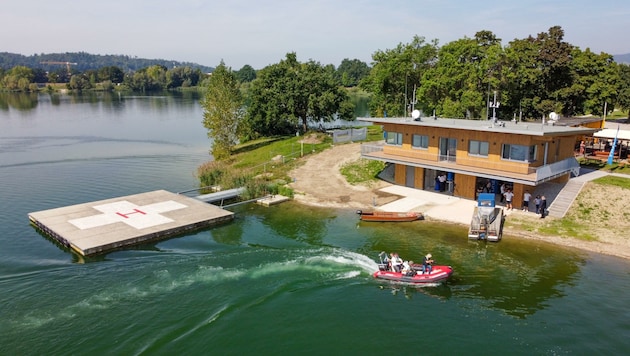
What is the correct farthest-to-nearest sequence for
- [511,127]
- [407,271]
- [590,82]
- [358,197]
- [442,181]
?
[590,82], [358,197], [442,181], [511,127], [407,271]

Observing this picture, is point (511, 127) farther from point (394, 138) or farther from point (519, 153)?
point (394, 138)

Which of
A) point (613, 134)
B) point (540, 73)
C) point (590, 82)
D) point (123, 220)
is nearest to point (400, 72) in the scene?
point (540, 73)

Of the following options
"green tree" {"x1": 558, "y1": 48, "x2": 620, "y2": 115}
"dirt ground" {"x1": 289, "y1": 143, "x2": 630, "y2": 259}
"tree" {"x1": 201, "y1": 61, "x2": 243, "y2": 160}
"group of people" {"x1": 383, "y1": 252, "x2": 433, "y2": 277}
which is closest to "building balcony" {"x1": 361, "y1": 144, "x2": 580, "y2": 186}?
"dirt ground" {"x1": 289, "y1": 143, "x2": 630, "y2": 259}

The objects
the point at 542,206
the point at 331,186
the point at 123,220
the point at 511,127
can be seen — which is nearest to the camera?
the point at 542,206

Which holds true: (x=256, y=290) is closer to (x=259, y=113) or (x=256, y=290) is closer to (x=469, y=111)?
(x=469, y=111)

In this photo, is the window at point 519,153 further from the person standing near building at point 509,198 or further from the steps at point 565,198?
the steps at point 565,198

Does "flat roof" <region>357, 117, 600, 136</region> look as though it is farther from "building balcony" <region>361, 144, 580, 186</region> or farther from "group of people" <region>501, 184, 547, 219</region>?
"group of people" <region>501, 184, 547, 219</region>

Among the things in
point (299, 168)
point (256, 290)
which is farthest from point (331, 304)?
point (299, 168)

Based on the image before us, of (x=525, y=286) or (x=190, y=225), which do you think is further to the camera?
(x=190, y=225)
